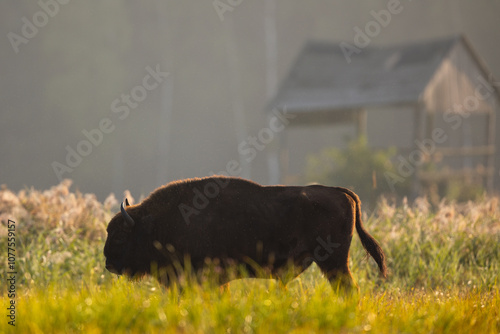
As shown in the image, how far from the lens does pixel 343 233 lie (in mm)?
4371

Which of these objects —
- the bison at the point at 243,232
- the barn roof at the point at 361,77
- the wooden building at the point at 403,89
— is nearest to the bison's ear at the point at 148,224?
the bison at the point at 243,232

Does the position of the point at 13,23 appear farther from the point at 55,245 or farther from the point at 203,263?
the point at 203,263

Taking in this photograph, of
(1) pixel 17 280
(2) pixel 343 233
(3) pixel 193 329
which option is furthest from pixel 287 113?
(3) pixel 193 329

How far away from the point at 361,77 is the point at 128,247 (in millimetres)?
15735

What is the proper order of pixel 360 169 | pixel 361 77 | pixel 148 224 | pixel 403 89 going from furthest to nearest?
pixel 361 77
pixel 403 89
pixel 360 169
pixel 148 224

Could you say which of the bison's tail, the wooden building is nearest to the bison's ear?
the bison's tail

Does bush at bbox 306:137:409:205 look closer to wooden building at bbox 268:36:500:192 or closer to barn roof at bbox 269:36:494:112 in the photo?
wooden building at bbox 268:36:500:192

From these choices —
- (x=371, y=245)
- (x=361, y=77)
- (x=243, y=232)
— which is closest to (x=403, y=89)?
(x=361, y=77)

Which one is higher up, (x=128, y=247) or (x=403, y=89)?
(x=403, y=89)

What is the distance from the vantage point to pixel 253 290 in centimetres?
389

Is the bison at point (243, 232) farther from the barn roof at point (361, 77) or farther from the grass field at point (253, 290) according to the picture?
the barn roof at point (361, 77)

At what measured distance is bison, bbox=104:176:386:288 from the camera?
4.35 m

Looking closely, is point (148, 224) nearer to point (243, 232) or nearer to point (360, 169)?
point (243, 232)

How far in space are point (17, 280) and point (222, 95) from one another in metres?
31.8
